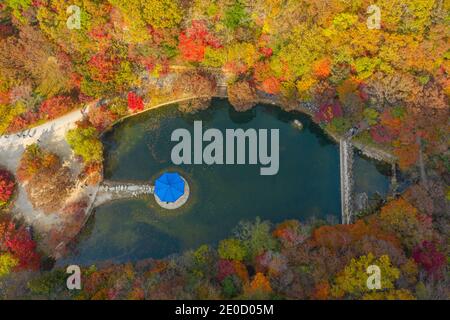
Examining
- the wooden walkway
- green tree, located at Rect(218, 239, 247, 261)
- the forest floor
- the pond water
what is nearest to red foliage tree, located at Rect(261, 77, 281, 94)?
the pond water

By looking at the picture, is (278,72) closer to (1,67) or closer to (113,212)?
(113,212)

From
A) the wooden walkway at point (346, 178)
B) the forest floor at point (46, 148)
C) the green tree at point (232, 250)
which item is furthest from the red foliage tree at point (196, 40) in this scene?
the green tree at point (232, 250)

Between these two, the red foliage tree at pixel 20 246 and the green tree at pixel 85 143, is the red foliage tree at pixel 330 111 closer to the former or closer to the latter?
the green tree at pixel 85 143

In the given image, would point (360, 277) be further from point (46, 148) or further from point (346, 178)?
point (46, 148)

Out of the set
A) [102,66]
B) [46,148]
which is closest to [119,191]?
[46,148]

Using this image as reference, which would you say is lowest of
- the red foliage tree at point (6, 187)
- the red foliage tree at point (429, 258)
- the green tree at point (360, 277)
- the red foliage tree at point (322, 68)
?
the green tree at point (360, 277)

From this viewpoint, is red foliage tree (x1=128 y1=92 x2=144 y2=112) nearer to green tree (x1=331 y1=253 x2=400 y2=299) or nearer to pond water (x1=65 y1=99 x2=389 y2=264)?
pond water (x1=65 y1=99 x2=389 y2=264)
